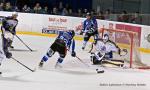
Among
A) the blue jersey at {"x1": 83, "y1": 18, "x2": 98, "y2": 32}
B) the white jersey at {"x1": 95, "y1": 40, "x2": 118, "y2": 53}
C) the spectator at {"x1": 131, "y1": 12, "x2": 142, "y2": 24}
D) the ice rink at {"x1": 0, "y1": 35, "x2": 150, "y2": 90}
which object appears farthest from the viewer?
the spectator at {"x1": 131, "y1": 12, "x2": 142, "y2": 24}

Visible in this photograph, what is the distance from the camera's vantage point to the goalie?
11766 millimetres

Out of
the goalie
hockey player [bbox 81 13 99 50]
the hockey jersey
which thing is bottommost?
the goalie

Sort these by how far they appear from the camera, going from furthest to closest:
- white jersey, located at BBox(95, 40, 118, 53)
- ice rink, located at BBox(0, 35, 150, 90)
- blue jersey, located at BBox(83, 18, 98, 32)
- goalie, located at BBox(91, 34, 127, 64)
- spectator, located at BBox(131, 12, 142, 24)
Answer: spectator, located at BBox(131, 12, 142, 24) < blue jersey, located at BBox(83, 18, 98, 32) < white jersey, located at BBox(95, 40, 118, 53) < goalie, located at BBox(91, 34, 127, 64) < ice rink, located at BBox(0, 35, 150, 90)

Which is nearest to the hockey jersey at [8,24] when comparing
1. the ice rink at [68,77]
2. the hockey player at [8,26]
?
the hockey player at [8,26]

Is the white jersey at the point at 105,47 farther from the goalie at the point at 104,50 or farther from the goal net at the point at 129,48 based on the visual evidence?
the goal net at the point at 129,48

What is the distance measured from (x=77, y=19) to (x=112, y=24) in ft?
5.38

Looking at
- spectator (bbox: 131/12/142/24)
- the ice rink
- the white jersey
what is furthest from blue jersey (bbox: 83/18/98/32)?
the white jersey

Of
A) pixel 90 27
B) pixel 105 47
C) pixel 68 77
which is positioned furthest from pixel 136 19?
pixel 68 77

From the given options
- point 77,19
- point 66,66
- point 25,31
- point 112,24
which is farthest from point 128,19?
point 66,66

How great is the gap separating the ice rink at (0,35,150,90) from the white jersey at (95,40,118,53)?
48cm

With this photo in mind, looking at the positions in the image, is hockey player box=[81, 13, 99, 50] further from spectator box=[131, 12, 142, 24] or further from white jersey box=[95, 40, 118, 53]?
white jersey box=[95, 40, 118, 53]

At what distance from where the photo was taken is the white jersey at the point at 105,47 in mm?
11867

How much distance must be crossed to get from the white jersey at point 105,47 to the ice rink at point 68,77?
19.0 inches

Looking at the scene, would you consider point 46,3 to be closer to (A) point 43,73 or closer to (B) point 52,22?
(B) point 52,22
